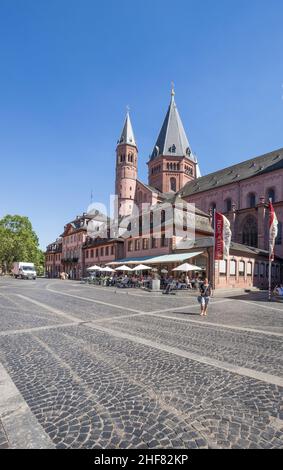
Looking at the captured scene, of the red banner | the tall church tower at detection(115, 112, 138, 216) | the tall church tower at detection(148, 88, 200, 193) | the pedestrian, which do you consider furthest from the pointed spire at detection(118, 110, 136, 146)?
the pedestrian

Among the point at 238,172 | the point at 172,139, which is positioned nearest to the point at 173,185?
the point at 172,139

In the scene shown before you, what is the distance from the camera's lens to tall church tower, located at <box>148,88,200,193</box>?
2415 inches

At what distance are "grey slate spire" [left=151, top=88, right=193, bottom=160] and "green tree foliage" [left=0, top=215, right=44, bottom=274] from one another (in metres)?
36.0

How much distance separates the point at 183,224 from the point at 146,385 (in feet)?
97.4

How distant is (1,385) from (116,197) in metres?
63.6

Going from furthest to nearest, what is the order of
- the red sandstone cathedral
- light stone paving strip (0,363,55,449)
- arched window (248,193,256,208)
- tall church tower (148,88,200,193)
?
1. tall church tower (148,88,200,193)
2. arched window (248,193,256,208)
3. the red sandstone cathedral
4. light stone paving strip (0,363,55,449)

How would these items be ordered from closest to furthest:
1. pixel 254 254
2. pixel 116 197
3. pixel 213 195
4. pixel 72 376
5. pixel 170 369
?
pixel 72 376
pixel 170 369
pixel 254 254
pixel 213 195
pixel 116 197

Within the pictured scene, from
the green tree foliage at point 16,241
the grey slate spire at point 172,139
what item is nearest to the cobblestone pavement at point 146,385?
the grey slate spire at point 172,139

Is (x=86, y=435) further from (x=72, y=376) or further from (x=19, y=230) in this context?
(x=19, y=230)

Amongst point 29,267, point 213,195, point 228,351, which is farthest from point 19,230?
point 228,351

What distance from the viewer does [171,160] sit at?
61906mm

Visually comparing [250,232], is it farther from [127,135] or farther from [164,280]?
[127,135]

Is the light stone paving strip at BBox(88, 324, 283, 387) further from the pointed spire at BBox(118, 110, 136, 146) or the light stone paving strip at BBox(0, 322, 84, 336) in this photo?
the pointed spire at BBox(118, 110, 136, 146)

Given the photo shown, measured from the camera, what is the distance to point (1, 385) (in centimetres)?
441
